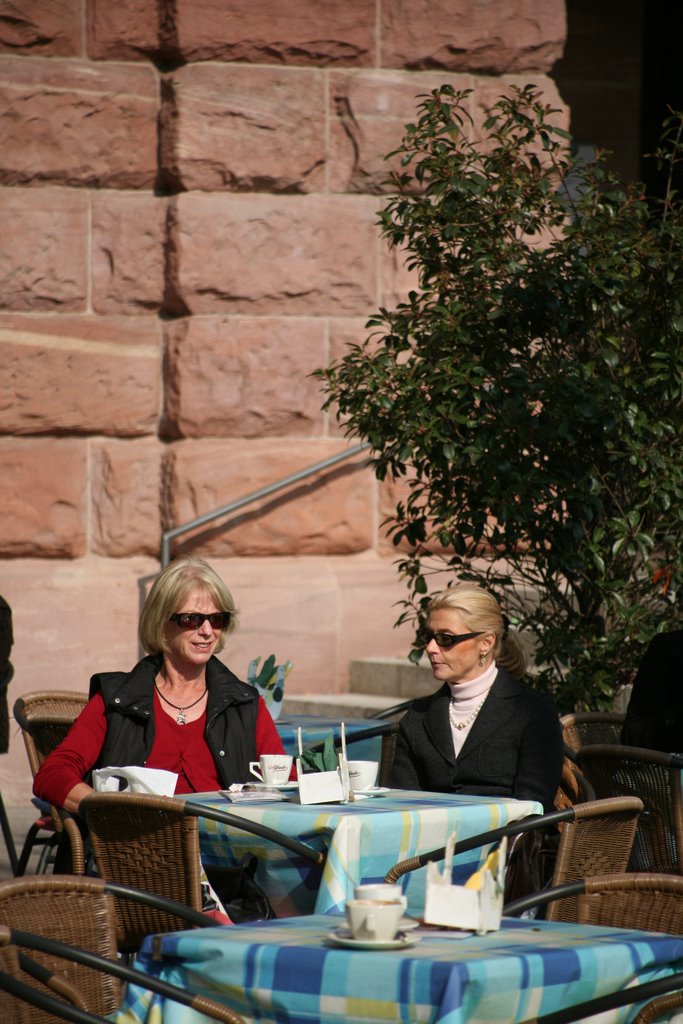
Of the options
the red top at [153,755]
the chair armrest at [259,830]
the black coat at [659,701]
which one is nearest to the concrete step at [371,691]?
the black coat at [659,701]

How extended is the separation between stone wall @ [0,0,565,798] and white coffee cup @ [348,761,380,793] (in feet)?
14.1

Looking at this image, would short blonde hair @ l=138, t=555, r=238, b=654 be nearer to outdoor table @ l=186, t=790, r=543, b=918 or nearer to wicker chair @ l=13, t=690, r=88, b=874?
wicker chair @ l=13, t=690, r=88, b=874

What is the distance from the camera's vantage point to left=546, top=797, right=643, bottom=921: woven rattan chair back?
170 inches

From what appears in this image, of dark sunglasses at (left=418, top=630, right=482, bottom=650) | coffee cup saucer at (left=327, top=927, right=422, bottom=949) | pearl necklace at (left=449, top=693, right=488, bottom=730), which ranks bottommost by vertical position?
pearl necklace at (left=449, top=693, right=488, bottom=730)

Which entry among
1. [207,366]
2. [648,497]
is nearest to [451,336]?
[648,497]

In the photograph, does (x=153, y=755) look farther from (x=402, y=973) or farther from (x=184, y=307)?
(x=184, y=307)

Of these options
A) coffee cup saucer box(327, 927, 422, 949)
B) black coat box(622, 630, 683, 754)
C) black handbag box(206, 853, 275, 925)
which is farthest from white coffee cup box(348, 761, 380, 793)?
coffee cup saucer box(327, 927, 422, 949)

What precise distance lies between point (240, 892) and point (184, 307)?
16.4ft

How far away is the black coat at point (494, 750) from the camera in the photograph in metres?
5.23

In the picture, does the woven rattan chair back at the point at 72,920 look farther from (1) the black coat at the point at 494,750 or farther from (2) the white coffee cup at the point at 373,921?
(1) the black coat at the point at 494,750

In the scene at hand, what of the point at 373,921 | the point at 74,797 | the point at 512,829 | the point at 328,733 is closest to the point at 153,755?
the point at 74,797

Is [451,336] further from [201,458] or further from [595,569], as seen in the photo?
[201,458]

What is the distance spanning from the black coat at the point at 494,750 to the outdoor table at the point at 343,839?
60 cm

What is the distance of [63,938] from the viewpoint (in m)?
3.44
